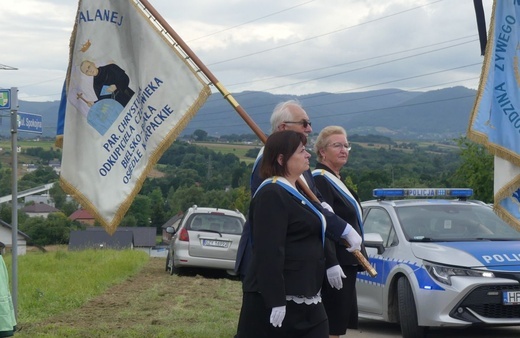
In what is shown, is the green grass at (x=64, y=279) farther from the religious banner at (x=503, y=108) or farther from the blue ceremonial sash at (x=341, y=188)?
the religious banner at (x=503, y=108)

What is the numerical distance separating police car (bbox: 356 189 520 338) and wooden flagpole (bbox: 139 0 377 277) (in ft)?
10.8

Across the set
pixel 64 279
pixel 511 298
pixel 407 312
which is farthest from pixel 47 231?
pixel 511 298

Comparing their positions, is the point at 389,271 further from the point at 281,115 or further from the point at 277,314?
the point at 277,314

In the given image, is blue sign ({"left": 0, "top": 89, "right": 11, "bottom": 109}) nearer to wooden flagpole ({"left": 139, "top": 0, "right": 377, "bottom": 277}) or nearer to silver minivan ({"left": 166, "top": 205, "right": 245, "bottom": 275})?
wooden flagpole ({"left": 139, "top": 0, "right": 377, "bottom": 277})

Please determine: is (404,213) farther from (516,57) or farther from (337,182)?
(337,182)

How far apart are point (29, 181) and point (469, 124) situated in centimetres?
4942

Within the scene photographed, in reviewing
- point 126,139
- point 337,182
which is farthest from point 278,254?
point 126,139

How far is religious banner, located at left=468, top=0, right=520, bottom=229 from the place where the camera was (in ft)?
28.6

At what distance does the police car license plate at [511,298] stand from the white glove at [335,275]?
369 centimetres

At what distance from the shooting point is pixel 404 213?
11773 millimetres

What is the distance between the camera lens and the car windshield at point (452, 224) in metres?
11.3

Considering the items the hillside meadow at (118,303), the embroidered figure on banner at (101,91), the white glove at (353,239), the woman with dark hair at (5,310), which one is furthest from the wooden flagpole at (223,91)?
the hillside meadow at (118,303)

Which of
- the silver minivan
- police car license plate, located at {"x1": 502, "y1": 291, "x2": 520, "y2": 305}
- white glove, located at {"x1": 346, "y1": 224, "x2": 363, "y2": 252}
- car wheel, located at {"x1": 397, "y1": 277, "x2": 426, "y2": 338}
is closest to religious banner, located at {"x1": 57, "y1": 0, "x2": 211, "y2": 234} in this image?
white glove, located at {"x1": 346, "y1": 224, "x2": 363, "y2": 252}

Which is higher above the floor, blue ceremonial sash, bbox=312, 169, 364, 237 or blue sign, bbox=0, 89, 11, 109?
blue sign, bbox=0, 89, 11, 109
